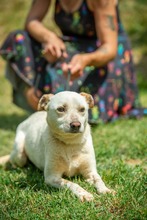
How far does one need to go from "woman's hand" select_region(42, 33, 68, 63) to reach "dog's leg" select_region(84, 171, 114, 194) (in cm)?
162

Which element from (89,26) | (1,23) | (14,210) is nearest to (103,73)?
(89,26)

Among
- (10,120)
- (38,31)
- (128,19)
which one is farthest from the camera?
(128,19)

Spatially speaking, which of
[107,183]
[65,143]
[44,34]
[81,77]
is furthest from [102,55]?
[107,183]

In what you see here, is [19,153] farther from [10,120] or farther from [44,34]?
[10,120]

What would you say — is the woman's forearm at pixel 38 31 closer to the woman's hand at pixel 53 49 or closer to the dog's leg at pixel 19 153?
the woman's hand at pixel 53 49

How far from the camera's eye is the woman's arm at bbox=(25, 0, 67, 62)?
434 centimetres

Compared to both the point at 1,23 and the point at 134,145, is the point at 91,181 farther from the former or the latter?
the point at 1,23

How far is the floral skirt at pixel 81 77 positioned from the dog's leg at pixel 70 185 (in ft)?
5.71

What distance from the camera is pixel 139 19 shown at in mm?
9922

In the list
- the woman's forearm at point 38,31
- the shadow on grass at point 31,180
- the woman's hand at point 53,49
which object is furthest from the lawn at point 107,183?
the woman's forearm at point 38,31

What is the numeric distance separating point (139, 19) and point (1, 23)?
2977 millimetres

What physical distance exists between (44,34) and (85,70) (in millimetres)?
565

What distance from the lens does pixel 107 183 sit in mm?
2959

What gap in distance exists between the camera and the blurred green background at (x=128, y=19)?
9133 mm
